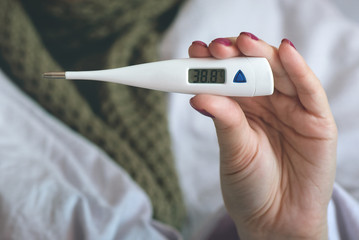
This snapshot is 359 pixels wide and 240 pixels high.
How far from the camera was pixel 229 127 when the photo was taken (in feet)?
1.46

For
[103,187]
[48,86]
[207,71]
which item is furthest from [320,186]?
[48,86]

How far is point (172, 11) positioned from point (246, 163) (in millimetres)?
606

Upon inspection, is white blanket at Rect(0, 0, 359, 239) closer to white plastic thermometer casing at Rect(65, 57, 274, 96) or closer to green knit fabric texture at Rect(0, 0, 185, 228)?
green knit fabric texture at Rect(0, 0, 185, 228)

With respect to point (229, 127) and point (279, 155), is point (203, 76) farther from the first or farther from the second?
point (279, 155)

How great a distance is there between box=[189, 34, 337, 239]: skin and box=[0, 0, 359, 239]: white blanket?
0.13m

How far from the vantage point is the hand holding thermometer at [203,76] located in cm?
44

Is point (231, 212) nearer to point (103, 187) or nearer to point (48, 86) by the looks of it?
point (103, 187)

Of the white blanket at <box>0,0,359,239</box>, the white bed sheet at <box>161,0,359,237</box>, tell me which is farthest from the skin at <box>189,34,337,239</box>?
the white bed sheet at <box>161,0,359,237</box>

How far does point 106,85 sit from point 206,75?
1.44ft

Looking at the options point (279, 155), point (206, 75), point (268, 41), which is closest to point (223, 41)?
point (206, 75)

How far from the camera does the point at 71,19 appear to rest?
861 millimetres

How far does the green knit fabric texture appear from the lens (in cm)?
80

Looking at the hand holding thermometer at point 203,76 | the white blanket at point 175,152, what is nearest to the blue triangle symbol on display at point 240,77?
the hand holding thermometer at point 203,76

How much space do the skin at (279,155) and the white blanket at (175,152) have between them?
0.43ft
